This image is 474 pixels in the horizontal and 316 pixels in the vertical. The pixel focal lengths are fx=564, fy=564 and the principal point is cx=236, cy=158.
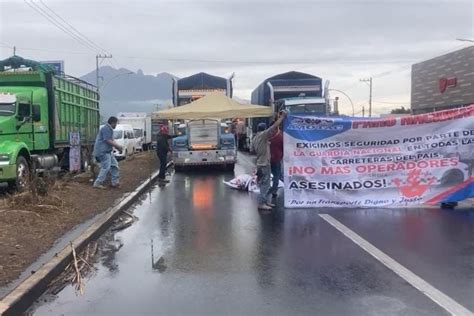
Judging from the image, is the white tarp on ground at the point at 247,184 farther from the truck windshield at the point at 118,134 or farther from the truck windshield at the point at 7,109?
the truck windshield at the point at 118,134

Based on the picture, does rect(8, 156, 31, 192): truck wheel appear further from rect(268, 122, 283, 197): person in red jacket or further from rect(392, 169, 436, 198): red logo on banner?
rect(392, 169, 436, 198): red logo on banner

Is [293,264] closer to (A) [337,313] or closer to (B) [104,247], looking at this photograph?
(A) [337,313]

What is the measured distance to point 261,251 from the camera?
7727mm

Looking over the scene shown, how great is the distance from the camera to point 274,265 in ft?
22.8

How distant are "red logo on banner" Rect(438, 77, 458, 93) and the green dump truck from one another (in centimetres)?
2815

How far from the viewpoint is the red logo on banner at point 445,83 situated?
39.5 meters

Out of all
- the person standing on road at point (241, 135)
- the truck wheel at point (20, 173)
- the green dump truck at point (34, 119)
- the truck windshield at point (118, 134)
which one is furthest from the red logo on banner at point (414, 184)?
the person standing on road at point (241, 135)

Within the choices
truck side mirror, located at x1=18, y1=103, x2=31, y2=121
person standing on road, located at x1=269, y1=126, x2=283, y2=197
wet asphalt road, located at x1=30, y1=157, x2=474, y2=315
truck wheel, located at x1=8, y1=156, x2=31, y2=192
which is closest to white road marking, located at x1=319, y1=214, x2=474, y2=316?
wet asphalt road, located at x1=30, y1=157, x2=474, y2=315

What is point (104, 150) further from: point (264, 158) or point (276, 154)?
point (264, 158)

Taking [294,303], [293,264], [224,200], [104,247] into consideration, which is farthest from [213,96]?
[294,303]

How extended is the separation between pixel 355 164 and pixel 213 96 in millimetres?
9166

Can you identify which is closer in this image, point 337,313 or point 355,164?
point 337,313

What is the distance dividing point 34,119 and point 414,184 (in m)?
10.6

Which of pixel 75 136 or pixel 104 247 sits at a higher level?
pixel 75 136
